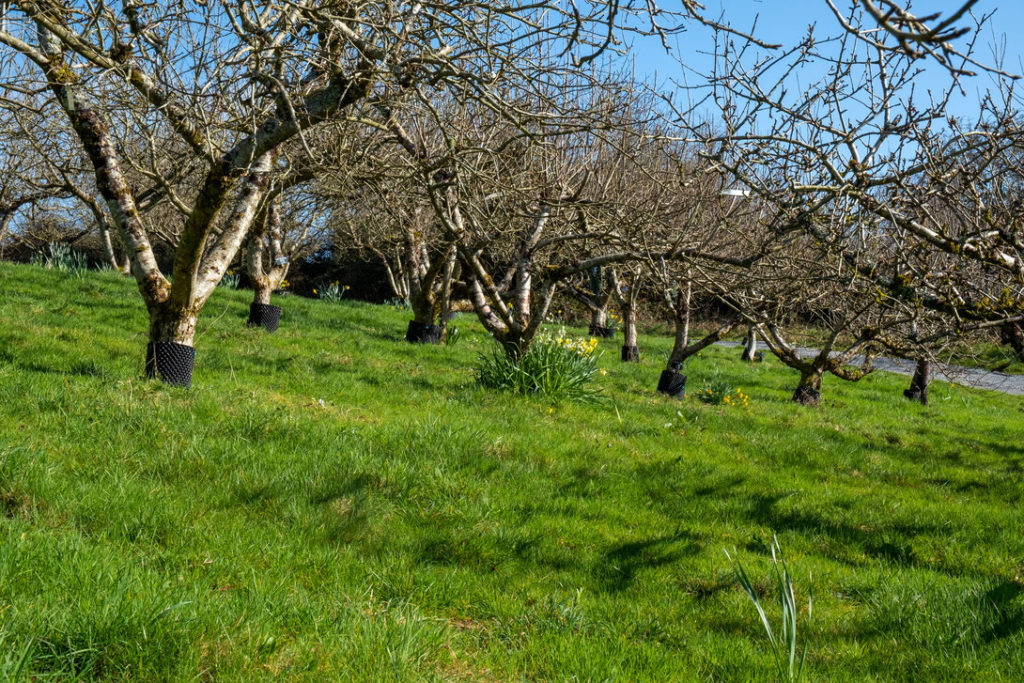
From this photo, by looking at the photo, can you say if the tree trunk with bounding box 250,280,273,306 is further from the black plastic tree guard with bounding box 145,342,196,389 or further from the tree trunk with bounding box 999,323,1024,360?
the tree trunk with bounding box 999,323,1024,360

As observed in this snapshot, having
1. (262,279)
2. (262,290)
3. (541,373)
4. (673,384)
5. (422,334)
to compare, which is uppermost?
(262,279)

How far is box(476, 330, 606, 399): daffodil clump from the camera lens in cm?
840

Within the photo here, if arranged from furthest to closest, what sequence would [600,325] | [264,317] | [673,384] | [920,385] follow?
[600,325]
[920,385]
[264,317]
[673,384]

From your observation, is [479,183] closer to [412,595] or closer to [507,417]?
[507,417]

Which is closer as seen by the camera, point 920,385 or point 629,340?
point 920,385

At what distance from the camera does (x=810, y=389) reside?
39.7 feet

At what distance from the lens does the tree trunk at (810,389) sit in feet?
39.5

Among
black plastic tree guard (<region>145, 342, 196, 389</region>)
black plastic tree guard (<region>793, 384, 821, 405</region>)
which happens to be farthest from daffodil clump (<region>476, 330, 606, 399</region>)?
black plastic tree guard (<region>793, 384, 821, 405</region>)

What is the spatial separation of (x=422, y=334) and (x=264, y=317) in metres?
2.58

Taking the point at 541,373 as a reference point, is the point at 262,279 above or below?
above

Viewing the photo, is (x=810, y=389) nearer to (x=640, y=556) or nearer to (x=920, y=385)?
(x=920, y=385)

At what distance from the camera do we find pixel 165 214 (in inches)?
826

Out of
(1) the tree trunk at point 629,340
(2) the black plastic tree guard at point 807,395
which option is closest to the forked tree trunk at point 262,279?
(1) the tree trunk at point 629,340

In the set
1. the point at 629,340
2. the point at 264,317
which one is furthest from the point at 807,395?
the point at 264,317
